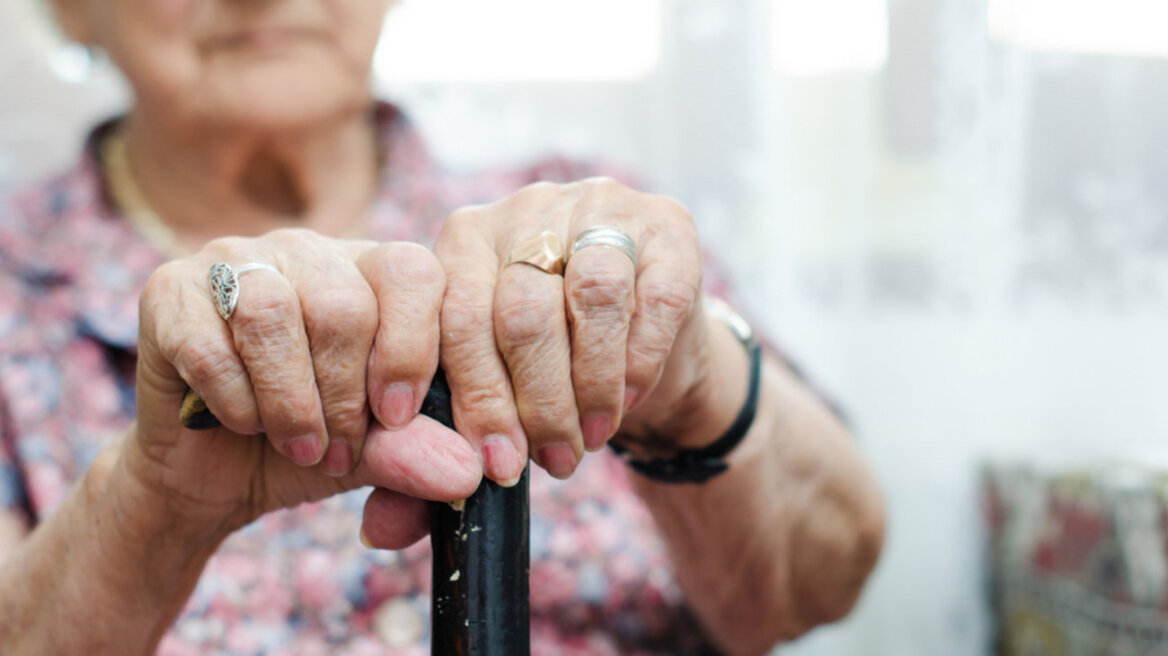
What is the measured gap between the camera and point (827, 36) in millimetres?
1282

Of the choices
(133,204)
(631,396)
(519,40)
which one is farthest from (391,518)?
(519,40)

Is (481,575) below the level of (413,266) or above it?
below

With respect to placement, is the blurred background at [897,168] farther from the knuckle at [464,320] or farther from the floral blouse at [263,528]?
the knuckle at [464,320]

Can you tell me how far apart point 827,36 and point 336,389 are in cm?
101

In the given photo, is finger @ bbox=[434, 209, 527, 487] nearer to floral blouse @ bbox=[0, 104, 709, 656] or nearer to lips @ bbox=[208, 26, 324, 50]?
floral blouse @ bbox=[0, 104, 709, 656]

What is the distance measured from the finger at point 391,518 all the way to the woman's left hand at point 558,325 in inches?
2.6

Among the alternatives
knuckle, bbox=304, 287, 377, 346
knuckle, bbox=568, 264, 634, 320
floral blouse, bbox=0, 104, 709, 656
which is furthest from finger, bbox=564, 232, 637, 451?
floral blouse, bbox=0, 104, 709, 656

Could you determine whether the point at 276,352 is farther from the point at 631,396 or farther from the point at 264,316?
the point at 631,396

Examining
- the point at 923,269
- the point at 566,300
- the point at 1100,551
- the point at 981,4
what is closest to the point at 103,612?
the point at 566,300

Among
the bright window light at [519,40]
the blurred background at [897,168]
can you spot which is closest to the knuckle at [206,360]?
the blurred background at [897,168]

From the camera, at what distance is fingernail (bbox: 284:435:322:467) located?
1.60ft

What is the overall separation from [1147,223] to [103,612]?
1145 mm

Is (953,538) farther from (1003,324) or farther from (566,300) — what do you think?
(566,300)

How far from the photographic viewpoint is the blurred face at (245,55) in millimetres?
947
